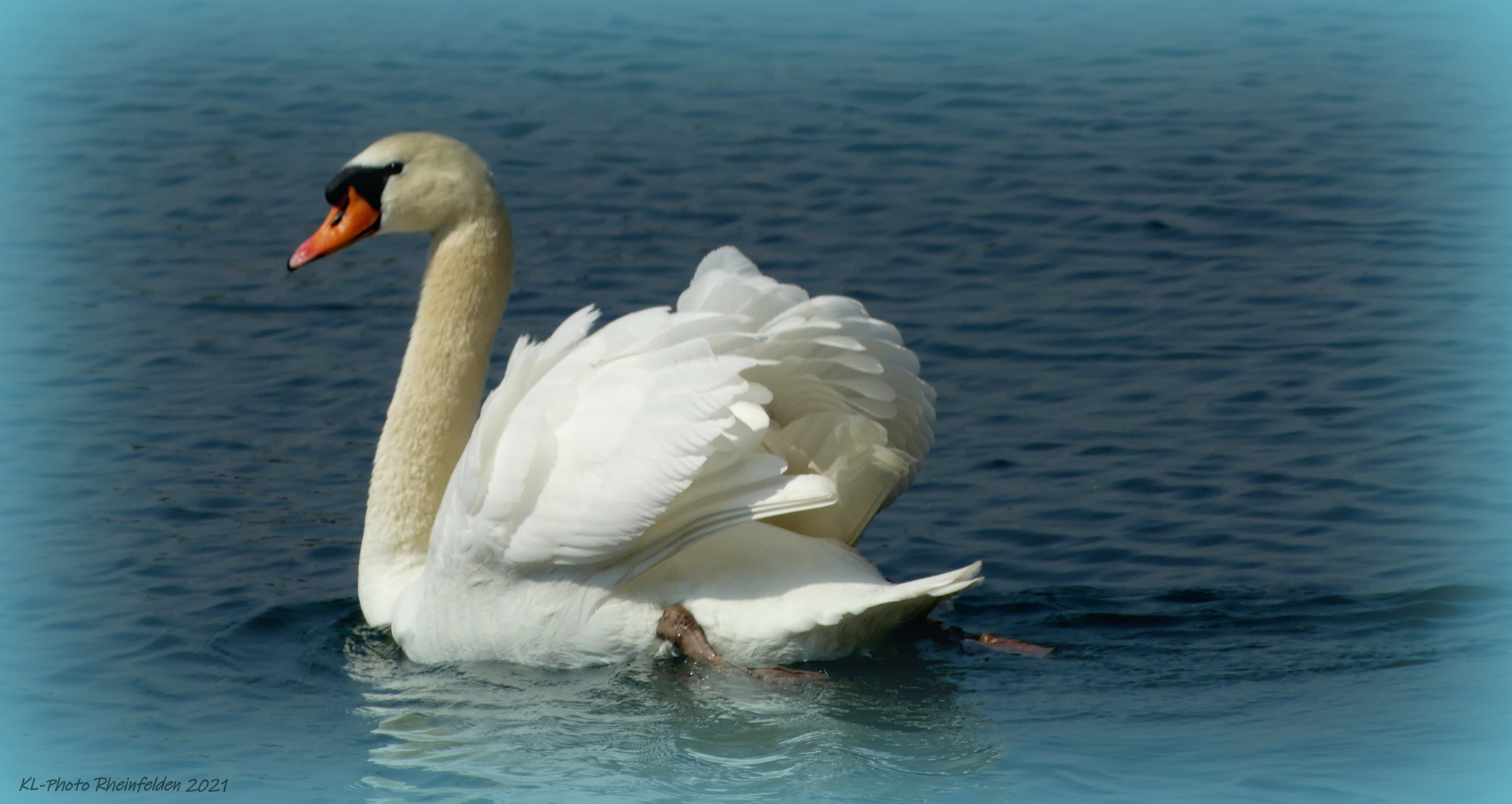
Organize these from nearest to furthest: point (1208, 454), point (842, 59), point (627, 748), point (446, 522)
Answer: point (627, 748)
point (446, 522)
point (1208, 454)
point (842, 59)

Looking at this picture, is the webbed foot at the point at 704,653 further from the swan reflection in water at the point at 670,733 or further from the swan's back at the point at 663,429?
the swan's back at the point at 663,429

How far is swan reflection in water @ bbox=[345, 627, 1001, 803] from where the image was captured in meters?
5.51

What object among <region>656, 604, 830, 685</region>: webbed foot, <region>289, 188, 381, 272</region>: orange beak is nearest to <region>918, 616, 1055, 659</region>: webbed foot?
<region>656, 604, 830, 685</region>: webbed foot

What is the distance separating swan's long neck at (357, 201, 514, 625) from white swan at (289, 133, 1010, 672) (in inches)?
1.1

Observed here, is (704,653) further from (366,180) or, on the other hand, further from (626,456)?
(366,180)

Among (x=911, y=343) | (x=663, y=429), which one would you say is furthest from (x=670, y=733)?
(x=911, y=343)

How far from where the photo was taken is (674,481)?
5668mm

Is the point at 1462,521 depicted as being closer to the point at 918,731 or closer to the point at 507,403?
the point at 918,731

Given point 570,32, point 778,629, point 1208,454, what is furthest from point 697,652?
point 570,32

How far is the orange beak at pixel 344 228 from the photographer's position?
23.2ft

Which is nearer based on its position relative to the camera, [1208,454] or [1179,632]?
[1179,632]

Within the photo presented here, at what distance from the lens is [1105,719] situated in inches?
230

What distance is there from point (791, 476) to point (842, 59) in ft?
34.0

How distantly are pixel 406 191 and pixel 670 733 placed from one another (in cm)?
250
